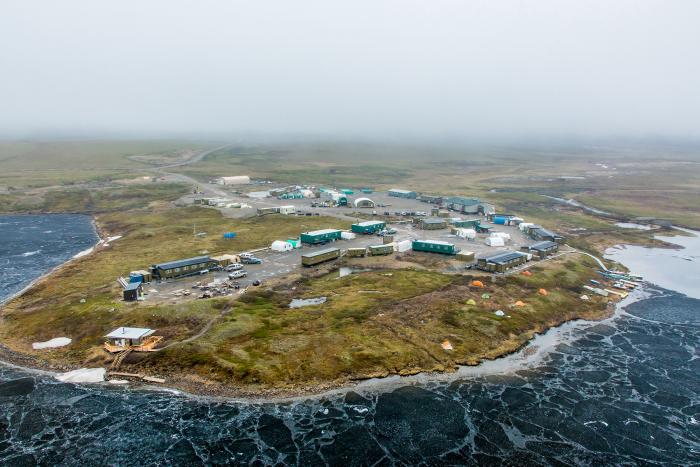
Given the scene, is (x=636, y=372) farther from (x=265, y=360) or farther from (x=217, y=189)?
(x=217, y=189)

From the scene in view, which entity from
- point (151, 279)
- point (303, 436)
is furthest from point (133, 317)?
point (303, 436)

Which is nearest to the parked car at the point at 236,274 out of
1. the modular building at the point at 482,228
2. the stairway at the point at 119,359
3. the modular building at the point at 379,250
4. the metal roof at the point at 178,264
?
the metal roof at the point at 178,264

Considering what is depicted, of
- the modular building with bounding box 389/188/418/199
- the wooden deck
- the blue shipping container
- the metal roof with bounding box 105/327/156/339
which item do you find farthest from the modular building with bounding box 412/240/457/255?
the modular building with bounding box 389/188/418/199

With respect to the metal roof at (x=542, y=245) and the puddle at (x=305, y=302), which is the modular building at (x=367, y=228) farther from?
the puddle at (x=305, y=302)

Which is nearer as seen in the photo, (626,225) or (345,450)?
(345,450)

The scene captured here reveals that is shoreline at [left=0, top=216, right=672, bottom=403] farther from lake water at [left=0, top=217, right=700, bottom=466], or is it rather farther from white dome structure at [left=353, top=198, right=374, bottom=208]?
white dome structure at [left=353, top=198, right=374, bottom=208]
